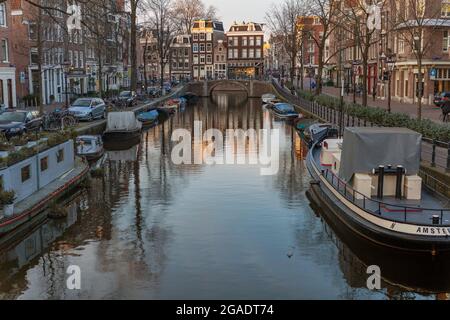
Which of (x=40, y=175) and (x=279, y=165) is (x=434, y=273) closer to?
(x=40, y=175)

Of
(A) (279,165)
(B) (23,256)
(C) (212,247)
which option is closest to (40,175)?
(B) (23,256)

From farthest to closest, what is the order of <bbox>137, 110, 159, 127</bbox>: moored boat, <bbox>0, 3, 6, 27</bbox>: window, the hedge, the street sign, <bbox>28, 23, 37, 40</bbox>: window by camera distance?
<bbox>28, 23, 37, 40</bbox>: window → <bbox>137, 110, 159, 127</bbox>: moored boat → the street sign → <bbox>0, 3, 6, 27</bbox>: window → the hedge

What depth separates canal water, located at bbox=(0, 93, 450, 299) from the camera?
51.2 ft

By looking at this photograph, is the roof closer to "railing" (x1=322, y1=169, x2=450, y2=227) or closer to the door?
the door

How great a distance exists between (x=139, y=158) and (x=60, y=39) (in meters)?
33.9

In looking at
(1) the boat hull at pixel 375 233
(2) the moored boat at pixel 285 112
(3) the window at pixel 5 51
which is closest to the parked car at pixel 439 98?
(2) the moored boat at pixel 285 112

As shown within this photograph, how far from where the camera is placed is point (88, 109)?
48656 mm

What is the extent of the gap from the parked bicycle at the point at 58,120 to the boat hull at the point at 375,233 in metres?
23.1

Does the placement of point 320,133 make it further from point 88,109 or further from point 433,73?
point 433,73

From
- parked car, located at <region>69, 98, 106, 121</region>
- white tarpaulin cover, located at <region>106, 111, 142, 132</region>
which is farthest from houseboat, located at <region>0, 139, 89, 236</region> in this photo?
parked car, located at <region>69, 98, 106, 121</region>

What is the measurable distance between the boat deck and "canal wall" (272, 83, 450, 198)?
866 millimetres

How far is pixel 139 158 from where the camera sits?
3734cm

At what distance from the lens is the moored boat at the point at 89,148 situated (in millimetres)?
33531

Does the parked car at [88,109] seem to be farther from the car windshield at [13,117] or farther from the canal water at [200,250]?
the canal water at [200,250]
